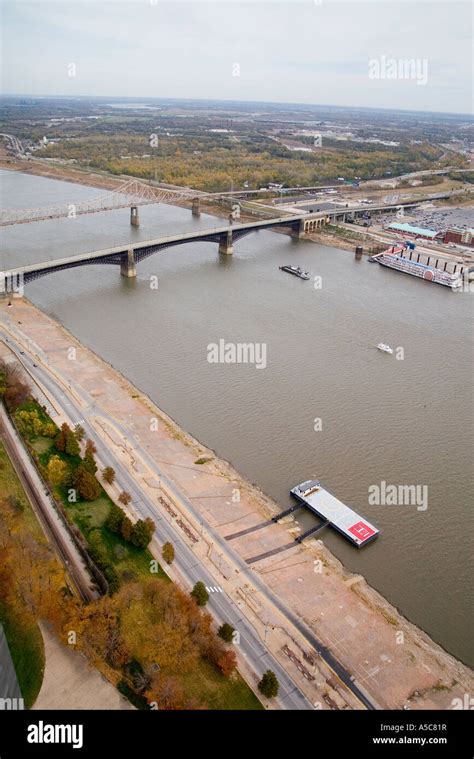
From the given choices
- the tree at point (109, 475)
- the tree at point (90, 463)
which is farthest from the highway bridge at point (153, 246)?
the tree at point (109, 475)

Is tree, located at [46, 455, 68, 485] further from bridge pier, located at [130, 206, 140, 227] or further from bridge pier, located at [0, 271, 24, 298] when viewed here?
bridge pier, located at [130, 206, 140, 227]

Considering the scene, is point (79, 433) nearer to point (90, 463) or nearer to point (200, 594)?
point (90, 463)

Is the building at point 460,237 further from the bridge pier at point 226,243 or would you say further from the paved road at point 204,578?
the paved road at point 204,578

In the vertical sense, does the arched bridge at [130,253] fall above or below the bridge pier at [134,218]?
below

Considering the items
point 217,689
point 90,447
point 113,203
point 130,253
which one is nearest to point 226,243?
point 130,253

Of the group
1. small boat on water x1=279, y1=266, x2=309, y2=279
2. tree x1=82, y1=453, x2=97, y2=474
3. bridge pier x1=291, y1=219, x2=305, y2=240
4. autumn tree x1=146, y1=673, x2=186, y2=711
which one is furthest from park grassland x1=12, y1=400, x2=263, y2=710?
bridge pier x1=291, y1=219, x2=305, y2=240

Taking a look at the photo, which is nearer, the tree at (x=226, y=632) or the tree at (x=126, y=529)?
the tree at (x=226, y=632)
